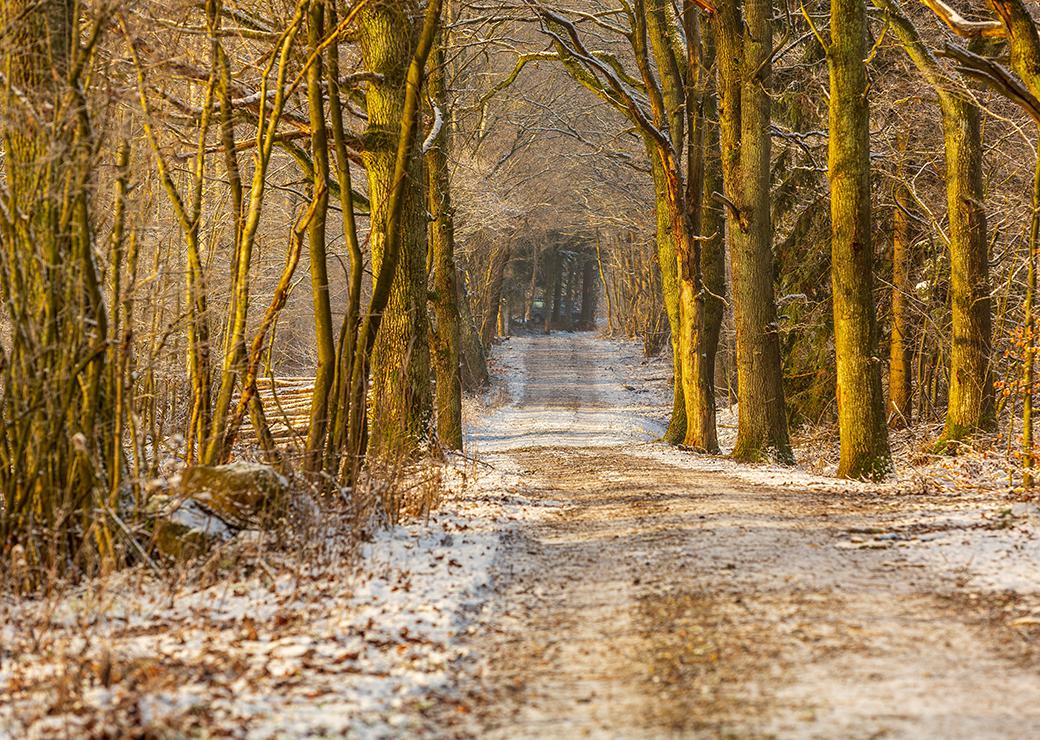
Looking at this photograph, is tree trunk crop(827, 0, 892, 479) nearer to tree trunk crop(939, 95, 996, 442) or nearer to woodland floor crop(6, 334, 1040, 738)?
woodland floor crop(6, 334, 1040, 738)

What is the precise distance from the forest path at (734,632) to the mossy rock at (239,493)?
1669 millimetres

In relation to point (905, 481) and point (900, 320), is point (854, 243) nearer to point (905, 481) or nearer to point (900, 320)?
point (905, 481)

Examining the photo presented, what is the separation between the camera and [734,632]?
538 cm

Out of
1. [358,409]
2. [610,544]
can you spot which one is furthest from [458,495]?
[610,544]

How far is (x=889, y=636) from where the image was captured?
5.22 metres

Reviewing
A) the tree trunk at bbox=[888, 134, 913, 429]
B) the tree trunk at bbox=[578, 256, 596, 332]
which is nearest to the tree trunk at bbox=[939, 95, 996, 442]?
the tree trunk at bbox=[888, 134, 913, 429]

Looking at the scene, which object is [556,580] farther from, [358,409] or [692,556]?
[358,409]

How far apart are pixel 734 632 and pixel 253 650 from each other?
2.32m

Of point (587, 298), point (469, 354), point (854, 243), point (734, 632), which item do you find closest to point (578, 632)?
point (734, 632)

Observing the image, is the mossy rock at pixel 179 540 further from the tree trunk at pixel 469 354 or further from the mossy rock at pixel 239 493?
the tree trunk at pixel 469 354

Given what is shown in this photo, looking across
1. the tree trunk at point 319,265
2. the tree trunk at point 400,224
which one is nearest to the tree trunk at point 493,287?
the tree trunk at point 400,224

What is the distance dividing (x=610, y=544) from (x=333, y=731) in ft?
13.4

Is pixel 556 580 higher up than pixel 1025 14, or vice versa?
pixel 1025 14

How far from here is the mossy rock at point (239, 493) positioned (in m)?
7.39
